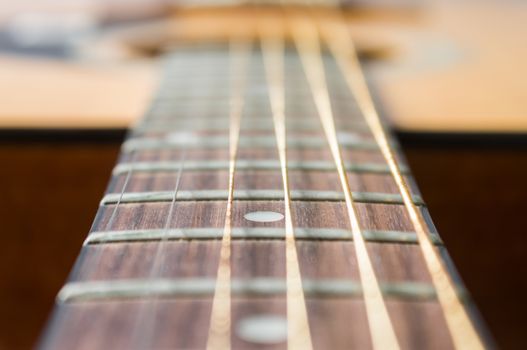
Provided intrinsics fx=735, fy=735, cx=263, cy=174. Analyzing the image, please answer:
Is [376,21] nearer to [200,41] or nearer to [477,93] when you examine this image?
[200,41]

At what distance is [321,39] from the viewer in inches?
46.0

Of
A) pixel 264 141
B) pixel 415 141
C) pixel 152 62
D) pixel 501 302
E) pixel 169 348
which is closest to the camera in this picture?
pixel 169 348

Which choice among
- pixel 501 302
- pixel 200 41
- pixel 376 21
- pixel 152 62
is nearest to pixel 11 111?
pixel 152 62

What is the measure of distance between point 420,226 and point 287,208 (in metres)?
0.09

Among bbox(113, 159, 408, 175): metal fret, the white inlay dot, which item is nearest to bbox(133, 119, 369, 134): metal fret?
bbox(113, 159, 408, 175): metal fret

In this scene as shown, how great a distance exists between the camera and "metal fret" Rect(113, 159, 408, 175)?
0.60 m

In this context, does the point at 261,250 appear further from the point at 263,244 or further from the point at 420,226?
the point at 420,226

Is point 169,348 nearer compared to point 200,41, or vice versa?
point 169,348

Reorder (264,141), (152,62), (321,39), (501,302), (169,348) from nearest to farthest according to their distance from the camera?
(169,348), (264,141), (501,302), (152,62), (321,39)

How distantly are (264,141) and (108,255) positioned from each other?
0.26m

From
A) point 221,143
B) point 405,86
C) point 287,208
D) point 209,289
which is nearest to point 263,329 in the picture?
point 209,289

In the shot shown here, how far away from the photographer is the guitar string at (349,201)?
1.20 ft

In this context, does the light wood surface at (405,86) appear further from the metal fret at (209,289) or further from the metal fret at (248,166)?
the metal fret at (209,289)

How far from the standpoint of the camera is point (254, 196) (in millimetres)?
529
